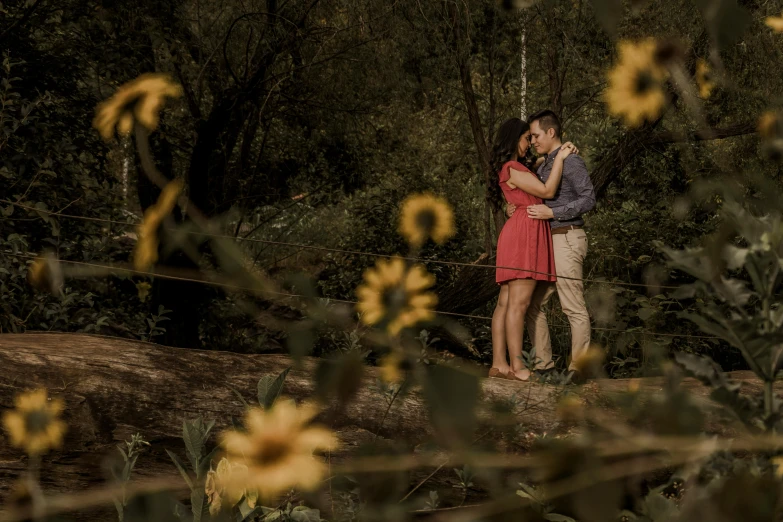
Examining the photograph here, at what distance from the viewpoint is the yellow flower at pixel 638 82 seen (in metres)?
0.60

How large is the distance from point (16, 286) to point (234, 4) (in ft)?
7.40

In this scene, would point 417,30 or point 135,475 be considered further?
point 417,30

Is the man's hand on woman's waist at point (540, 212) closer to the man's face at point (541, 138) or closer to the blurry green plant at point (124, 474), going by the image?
the man's face at point (541, 138)

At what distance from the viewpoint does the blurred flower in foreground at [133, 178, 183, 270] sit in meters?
0.52

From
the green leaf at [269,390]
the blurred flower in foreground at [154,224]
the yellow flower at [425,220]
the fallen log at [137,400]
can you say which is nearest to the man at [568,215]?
the fallen log at [137,400]

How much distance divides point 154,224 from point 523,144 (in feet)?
10.5

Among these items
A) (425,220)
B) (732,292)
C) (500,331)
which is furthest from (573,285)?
(732,292)

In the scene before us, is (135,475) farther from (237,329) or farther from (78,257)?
(237,329)

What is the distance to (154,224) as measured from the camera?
54 cm

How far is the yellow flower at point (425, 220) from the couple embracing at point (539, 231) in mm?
2636

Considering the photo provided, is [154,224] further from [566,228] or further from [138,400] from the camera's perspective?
[566,228]

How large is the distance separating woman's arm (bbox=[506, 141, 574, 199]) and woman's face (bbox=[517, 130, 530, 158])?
0.14 m

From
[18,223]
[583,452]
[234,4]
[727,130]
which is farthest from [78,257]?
[583,452]

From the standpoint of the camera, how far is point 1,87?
13.7 ft
